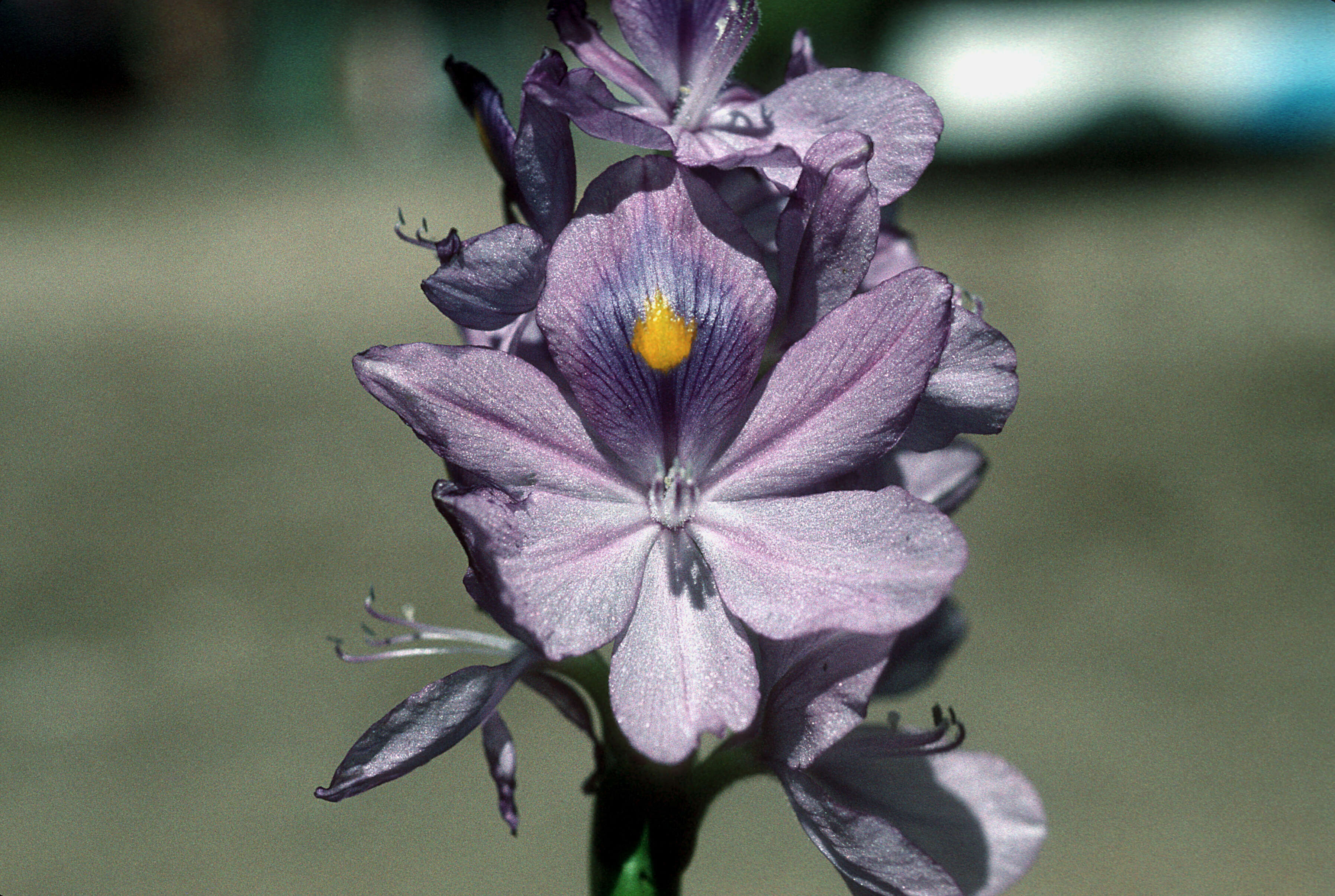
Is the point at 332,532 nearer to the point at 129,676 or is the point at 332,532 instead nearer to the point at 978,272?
the point at 129,676

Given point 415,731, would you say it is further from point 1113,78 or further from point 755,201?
point 1113,78

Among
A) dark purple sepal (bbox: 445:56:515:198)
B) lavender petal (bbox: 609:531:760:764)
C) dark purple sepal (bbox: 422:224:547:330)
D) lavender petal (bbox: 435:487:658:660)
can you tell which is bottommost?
lavender petal (bbox: 609:531:760:764)

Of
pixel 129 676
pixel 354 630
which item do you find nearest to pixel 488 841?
pixel 354 630

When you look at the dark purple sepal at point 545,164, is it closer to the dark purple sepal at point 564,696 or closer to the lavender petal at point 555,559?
the lavender petal at point 555,559

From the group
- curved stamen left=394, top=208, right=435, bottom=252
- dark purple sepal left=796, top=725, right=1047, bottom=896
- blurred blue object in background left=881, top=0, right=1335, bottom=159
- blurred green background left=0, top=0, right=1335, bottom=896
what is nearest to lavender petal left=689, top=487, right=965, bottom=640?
dark purple sepal left=796, top=725, right=1047, bottom=896

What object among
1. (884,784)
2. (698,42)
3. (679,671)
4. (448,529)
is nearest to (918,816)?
(884,784)

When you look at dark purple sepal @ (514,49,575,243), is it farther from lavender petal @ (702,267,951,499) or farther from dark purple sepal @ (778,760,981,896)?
dark purple sepal @ (778,760,981,896)

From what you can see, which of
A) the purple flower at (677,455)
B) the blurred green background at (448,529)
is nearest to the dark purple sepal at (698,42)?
the purple flower at (677,455)
